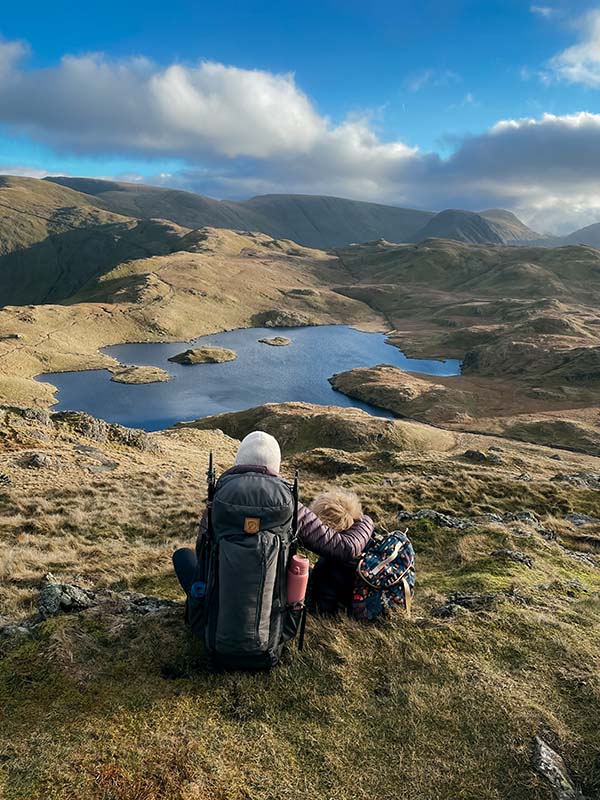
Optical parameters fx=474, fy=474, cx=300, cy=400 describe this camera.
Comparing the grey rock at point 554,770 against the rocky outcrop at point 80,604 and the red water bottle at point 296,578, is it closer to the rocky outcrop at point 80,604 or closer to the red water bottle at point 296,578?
the red water bottle at point 296,578

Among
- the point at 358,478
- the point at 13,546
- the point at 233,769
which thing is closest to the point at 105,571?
the point at 13,546

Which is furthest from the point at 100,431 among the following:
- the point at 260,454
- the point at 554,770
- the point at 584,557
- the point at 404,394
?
the point at 404,394

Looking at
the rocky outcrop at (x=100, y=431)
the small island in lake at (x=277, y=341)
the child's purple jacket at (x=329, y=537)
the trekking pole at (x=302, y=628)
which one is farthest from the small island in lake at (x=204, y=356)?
the trekking pole at (x=302, y=628)

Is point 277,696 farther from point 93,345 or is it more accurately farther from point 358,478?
point 93,345

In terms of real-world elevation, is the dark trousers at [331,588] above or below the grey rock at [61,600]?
above

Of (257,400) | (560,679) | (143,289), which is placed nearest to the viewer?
(560,679)

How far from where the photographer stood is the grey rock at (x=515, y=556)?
12.1 m

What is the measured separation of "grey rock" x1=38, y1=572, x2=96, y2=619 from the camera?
25.7 feet

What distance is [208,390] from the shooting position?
112 metres

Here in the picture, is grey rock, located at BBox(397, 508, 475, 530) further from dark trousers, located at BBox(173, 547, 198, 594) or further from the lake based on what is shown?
the lake

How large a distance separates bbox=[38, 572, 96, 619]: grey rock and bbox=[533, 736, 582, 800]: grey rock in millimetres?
6841

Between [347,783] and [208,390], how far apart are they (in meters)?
110

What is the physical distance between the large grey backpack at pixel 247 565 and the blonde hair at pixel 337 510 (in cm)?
140

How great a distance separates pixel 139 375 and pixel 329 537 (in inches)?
4635
